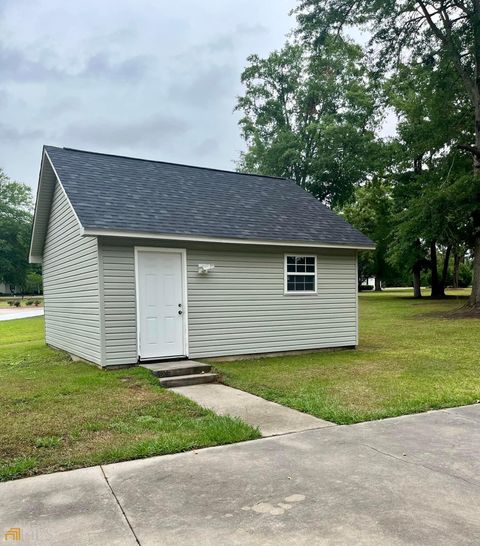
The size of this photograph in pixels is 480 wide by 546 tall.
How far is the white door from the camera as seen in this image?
8289 mm

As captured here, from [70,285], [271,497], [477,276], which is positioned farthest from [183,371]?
[477,276]

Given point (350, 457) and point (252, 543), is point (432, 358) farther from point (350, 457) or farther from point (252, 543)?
point (252, 543)

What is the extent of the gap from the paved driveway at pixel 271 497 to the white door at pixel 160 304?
4.53 metres

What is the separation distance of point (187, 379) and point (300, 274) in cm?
413

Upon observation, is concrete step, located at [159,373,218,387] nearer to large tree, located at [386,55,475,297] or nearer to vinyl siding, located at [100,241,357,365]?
vinyl siding, located at [100,241,357,365]

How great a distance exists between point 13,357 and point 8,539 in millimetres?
8836

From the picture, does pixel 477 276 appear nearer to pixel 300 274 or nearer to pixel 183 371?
pixel 300 274

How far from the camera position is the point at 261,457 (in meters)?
3.84

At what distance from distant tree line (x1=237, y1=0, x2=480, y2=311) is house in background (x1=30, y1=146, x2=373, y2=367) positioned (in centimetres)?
928

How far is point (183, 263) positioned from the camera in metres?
8.73

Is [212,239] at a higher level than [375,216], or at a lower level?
lower

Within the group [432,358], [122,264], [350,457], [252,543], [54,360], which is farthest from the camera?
[54,360]

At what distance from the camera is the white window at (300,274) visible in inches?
396

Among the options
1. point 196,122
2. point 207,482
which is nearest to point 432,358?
point 207,482
